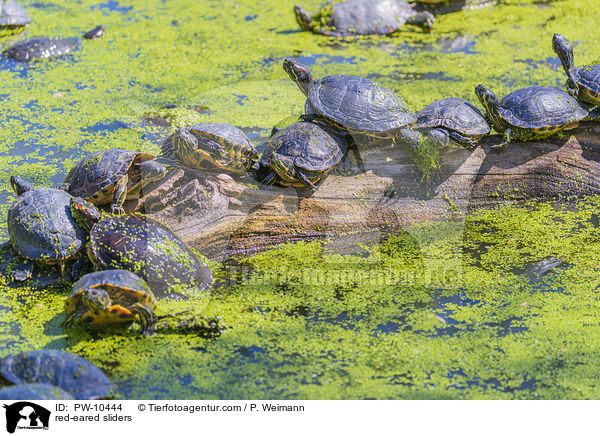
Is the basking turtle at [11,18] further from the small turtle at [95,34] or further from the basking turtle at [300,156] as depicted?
the basking turtle at [300,156]

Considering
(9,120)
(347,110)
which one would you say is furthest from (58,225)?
(9,120)

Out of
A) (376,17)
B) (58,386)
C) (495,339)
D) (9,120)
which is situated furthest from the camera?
(376,17)

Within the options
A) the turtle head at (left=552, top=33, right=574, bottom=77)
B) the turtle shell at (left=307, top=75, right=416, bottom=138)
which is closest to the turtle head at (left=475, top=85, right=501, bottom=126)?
Result: the turtle shell at (left=307, top=75, right=416, bottom=138)

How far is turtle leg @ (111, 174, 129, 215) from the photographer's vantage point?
4352 millimetres

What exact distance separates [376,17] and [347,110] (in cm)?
467

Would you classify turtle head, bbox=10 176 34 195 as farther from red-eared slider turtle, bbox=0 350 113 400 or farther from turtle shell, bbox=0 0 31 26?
turtle shell, bbox=0 0 31 26

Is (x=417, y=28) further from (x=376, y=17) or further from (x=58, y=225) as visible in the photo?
(x=58, y=225)

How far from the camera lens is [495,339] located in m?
3.74

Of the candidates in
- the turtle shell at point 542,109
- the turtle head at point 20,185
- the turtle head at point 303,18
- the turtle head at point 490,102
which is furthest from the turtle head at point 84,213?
the turtle head at point 303,18

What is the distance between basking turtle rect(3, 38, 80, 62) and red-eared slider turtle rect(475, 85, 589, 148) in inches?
234

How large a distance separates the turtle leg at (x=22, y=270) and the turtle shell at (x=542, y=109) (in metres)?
4.04

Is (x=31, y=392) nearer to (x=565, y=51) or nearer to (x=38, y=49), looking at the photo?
(x=565, y=51)

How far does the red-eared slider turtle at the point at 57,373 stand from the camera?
3115 millimetres

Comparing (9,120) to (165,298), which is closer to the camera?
(165,298)
